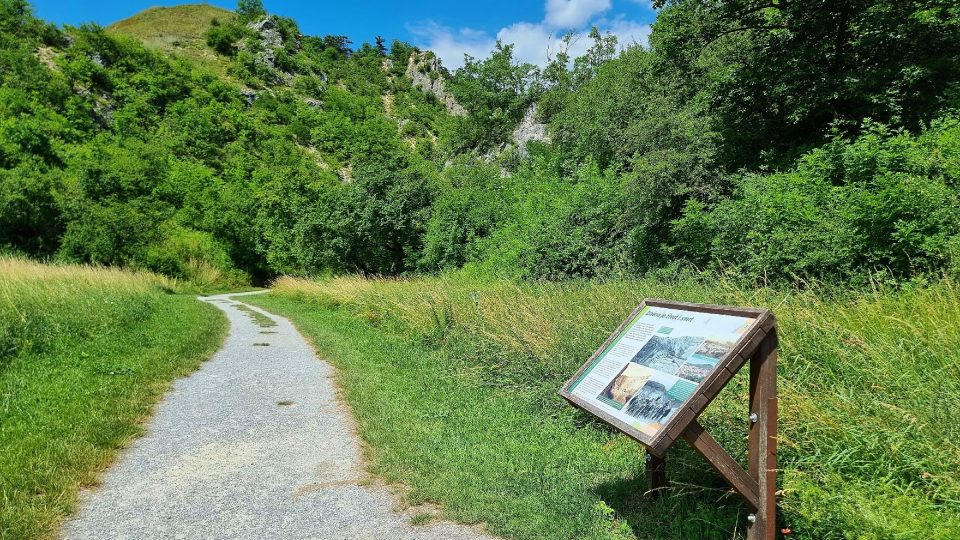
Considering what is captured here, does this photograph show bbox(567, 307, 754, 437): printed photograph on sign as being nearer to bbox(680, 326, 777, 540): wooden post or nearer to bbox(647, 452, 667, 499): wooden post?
bbox(680, 326, 777, 540): wooden post

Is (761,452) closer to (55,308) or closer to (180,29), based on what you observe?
(55,308)

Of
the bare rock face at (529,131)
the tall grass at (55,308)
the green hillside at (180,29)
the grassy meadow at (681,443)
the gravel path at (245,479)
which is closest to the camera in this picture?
the grassy meadow at (681,443)

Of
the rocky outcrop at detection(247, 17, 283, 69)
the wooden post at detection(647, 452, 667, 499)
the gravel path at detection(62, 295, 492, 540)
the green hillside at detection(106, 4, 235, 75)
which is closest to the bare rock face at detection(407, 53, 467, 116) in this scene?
the rocky outcrop at detection(247, 17, 283, 69)

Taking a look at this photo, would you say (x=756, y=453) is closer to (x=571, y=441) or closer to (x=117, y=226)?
(x=571, y=441)

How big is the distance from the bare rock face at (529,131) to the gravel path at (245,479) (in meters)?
36.1

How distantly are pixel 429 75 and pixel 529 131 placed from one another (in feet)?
249

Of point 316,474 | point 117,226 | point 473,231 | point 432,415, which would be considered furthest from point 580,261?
point 117,226

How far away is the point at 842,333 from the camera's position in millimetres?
4285

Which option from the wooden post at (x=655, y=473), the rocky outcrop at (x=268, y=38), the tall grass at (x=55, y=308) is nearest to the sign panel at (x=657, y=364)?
the wooden post at (x=655, y=473)

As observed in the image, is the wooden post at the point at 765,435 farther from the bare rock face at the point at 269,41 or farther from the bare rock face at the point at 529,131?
the bare rock face at the point at 269,41

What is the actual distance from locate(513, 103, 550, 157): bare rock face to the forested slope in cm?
20

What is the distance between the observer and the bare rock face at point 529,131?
4131 centimetres

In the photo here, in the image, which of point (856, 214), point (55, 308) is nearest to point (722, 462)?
point (856, 214)

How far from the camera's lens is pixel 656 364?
9.80 ft
